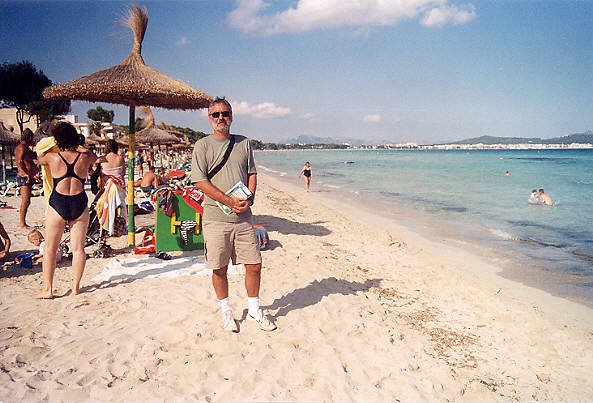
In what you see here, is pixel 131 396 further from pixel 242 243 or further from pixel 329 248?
pixel 329 248

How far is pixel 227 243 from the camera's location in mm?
2863

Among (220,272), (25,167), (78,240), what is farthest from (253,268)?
(25,167)

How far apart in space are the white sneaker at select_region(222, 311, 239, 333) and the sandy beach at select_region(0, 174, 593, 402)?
6cm

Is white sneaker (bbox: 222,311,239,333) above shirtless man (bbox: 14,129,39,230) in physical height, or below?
below

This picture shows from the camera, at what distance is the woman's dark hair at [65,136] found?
3338 mm

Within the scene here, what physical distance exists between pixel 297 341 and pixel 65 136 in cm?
284

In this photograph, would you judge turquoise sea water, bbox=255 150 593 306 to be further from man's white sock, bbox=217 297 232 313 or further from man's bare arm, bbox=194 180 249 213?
man's bare arm, bbox=194 180 249 213

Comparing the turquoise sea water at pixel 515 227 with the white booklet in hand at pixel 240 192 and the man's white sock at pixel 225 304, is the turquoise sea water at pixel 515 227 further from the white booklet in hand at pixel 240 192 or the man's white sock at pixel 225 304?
the white booklet in hand at pixel 240 192

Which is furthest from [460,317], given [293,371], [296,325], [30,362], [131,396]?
[30,362]

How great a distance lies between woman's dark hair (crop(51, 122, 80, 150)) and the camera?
334cm

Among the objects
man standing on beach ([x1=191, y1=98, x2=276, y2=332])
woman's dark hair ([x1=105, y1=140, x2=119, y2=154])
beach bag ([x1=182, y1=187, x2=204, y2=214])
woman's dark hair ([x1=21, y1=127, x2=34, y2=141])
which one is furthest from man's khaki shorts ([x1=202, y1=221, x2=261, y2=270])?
woman's dark hair ([x1=21, y1=127, x2=34, y2=141])

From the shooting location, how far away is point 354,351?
2891 mm

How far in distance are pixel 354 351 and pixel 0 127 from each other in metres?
18.6

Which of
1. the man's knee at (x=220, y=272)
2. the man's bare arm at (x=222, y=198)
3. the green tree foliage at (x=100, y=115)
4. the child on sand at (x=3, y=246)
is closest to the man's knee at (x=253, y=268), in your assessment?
the man's knee at (x=220, y=272)
